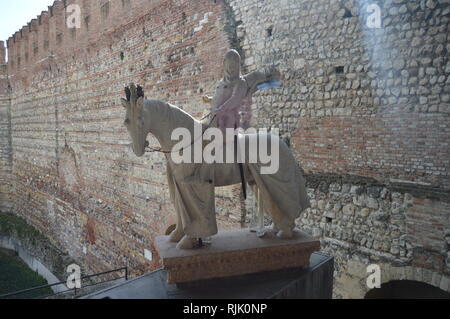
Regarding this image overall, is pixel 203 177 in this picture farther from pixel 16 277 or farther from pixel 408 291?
pixel 16 277

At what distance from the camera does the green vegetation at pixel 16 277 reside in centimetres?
1120

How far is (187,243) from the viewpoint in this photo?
310cm

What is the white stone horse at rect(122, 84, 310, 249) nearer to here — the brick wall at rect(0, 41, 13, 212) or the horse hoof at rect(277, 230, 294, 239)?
the horse hoof at rect(277, 230, 294, 239)

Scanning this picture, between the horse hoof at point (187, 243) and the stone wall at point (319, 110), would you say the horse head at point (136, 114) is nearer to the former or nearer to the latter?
the horse hoof at point (187, 243)

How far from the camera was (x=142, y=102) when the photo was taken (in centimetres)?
276

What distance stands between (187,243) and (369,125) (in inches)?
119

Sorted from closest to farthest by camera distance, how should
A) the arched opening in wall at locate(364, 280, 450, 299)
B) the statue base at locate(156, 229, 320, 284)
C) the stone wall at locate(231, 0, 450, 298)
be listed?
the statue base at locate(156, 229, 320, 284)
the stone wall at locate(231, 0, 450, 298)
the arched opening in wall at locate(364, 280, 450, 299)

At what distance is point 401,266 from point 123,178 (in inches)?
279

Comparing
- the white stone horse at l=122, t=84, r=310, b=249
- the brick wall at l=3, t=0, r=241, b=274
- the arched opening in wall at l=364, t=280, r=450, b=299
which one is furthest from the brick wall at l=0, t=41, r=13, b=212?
the arched opening in wall at l=364, t=280, r=450, b=299

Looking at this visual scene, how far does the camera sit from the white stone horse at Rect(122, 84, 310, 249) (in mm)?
2832

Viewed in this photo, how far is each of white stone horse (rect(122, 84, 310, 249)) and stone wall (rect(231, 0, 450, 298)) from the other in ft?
5.43
